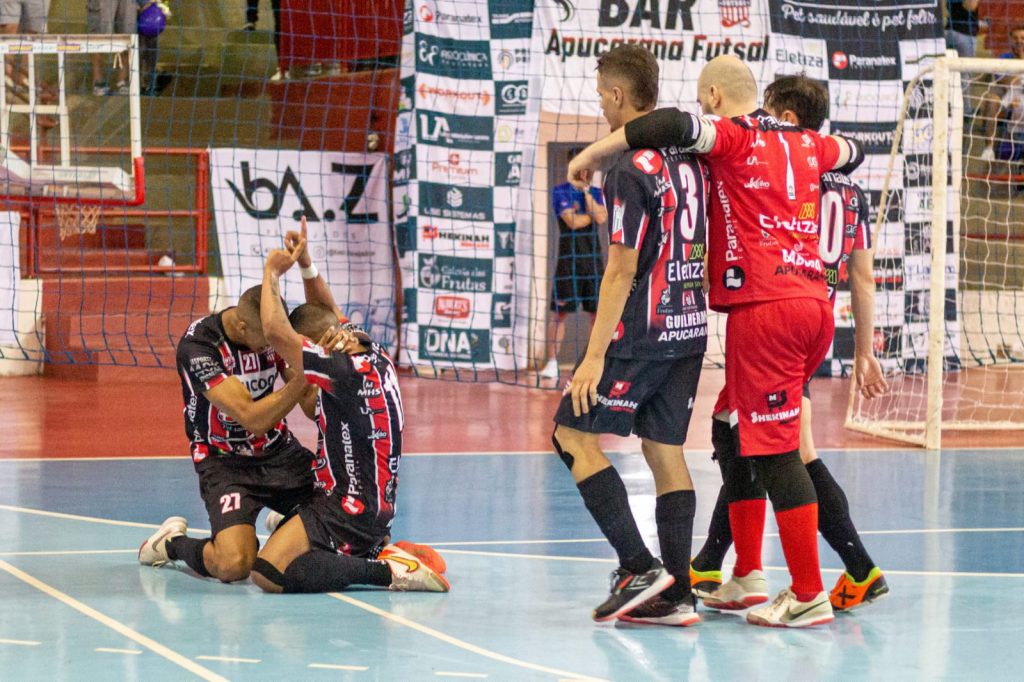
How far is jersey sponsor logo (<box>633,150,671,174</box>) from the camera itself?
427cm

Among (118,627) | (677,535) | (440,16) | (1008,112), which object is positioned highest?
(440,16)

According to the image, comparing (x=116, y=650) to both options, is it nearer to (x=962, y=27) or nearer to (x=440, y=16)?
(x=440, y=16)

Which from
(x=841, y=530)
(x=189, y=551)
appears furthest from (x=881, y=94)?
(x=189, y=551)

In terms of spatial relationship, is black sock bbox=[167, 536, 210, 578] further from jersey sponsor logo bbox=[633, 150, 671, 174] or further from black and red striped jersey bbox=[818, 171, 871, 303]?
black and red striped jersey bbox=[818, 171, 871, 303]

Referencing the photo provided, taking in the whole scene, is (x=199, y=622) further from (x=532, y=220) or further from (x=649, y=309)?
(x=532, y=220)

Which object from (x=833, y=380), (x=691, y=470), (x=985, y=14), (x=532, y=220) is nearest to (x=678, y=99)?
(x=532, y=220)

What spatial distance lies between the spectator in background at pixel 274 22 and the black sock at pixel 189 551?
9.63 meters

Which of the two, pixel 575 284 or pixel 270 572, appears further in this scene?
pixel 575 284

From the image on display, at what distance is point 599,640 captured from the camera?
4.27 meters

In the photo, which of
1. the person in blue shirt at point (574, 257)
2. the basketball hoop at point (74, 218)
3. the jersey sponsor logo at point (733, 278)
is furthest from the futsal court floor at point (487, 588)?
the basketball hoop at point (74, 218)

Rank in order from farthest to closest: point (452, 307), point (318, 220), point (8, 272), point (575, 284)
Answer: point (318, 220) → point (452, 307) → point (575, 284) → point (8, 272)

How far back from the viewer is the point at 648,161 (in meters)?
4.28

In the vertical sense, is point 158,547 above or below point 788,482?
below

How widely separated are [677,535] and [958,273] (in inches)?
379
